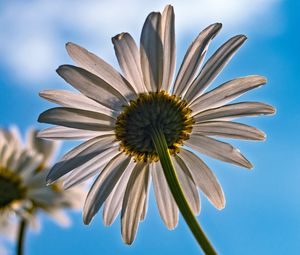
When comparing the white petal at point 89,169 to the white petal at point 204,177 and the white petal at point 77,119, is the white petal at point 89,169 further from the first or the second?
the white petal at point 204,177

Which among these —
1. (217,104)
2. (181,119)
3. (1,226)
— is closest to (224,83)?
(217,104)

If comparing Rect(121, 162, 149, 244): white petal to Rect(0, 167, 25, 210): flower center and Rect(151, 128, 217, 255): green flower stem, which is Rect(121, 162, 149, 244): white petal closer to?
Rect(151, 128, 217, 255): green flower stem

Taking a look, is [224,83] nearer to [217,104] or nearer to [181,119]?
[217,104]

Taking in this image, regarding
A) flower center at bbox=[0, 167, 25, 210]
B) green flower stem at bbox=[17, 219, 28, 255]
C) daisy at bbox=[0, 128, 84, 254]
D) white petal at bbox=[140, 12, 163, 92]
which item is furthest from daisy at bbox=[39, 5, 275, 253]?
flower center at bbox=[0, 167, 25, 210]

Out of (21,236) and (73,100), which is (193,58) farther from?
(21,236)

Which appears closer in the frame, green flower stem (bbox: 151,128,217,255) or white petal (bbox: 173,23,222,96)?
green flower stem (bbox: 151,128,217,255)

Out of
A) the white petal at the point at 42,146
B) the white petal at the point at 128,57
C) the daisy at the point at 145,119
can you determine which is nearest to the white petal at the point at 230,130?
the daisy at the point at 145,119
